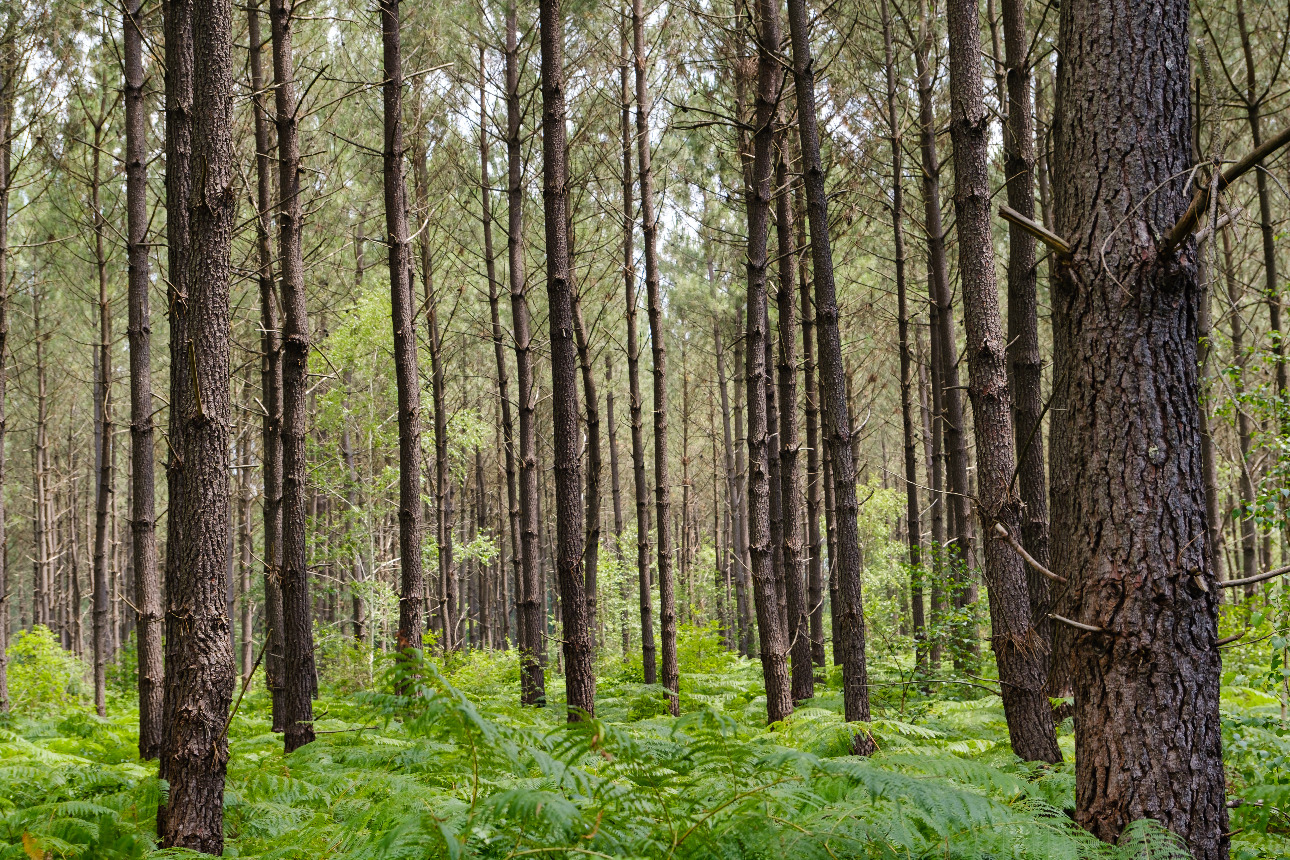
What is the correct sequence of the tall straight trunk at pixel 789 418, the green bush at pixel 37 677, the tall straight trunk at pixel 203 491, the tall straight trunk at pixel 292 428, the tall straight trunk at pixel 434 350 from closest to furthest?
1. the tall straight trunk at pixel 203 491
2. the tall straight trunk at pixel 292 428
3. the tall straight trunk at pixel 789 418
4. the tall straight trunk at pixel 434 350
5. the green bush at pixel 37 677

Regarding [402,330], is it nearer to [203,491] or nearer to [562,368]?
[562,368]

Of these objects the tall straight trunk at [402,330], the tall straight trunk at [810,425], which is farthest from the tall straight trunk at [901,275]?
the tall straight trunk at [402,330]

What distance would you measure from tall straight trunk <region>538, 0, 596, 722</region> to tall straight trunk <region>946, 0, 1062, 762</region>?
9.17 ft

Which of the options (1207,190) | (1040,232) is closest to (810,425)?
(1040,232)

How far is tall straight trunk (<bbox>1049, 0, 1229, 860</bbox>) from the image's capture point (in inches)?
90.3

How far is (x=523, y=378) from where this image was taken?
988cm

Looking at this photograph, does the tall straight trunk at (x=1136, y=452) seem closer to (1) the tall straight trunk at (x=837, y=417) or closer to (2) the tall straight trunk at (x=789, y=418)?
(1) the tall straight trunk at (x=837, y=417)

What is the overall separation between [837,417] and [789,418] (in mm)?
2346

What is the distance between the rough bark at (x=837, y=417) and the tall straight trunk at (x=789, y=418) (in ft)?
5.73

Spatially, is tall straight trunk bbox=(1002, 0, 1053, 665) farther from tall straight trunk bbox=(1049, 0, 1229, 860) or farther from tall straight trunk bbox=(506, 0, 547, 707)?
tall straight trunk bbox=(506, 0, 547, 707)

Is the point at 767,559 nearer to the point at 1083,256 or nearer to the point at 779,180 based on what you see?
the point at 779,180

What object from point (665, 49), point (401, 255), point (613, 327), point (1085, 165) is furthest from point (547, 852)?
point (613, 327)

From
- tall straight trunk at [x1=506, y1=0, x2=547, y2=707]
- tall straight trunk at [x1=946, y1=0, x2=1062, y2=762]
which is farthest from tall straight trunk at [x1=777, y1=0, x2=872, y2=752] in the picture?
tall straight trunk at [x1=506, y1=0, x2=547, y2=707]

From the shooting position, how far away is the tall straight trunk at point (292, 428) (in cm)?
656
